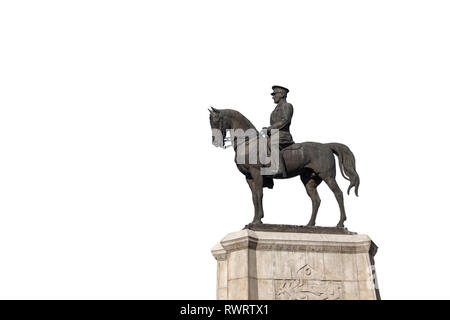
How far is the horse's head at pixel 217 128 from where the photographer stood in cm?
1412

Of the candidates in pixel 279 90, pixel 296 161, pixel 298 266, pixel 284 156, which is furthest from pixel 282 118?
pixel 298 266

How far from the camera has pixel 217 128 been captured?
14117 millimetres

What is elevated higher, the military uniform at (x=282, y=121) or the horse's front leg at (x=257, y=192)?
the military uniform at (x=282, y=121)

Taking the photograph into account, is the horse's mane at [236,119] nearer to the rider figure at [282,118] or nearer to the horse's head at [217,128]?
the horse's head at [217,128]

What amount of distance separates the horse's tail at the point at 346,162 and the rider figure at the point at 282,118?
4.07 ft

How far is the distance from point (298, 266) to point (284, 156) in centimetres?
292

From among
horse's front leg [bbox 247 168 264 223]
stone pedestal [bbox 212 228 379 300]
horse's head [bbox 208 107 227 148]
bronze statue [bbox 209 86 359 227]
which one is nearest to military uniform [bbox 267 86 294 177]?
bronze statue [bbox 209 86 359 227]

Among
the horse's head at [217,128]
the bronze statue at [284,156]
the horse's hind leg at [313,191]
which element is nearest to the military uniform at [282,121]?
the bronze statue at [284,156]

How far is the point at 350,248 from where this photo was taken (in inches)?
511

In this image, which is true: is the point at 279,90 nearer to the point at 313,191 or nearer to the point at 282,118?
the point at 282,118
